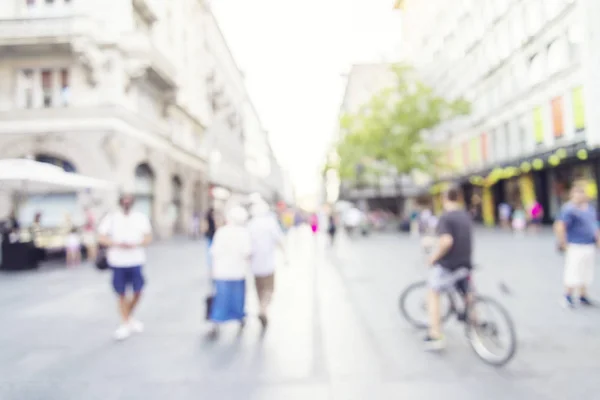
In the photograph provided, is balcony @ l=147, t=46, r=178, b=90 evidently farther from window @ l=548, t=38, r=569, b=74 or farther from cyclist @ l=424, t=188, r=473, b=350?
cyclist @ l=424, t=188, r=473, b=350

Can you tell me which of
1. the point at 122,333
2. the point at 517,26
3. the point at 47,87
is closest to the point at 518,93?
the point at 517,26

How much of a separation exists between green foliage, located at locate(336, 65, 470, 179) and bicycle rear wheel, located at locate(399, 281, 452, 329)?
2431 centimetres

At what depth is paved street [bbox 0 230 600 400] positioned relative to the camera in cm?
395

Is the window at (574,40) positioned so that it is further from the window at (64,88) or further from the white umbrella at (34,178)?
the window at (64,88)

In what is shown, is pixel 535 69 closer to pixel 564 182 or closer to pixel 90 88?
pixel 564 182

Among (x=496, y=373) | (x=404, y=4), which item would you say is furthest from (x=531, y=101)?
(x=404, y=4)

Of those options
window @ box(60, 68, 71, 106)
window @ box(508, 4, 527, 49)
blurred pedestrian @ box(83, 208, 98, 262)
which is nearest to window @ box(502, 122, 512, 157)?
window @ box(508, 4, 527, 49)

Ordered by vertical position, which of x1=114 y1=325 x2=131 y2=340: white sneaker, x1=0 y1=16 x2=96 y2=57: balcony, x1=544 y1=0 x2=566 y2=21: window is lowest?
x1=114 y1=325 x2=131 y2=340: white sneaker

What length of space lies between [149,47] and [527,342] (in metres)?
20.0

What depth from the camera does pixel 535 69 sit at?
84.3ft

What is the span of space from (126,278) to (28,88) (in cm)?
1689

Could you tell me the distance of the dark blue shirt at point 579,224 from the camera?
6.62m

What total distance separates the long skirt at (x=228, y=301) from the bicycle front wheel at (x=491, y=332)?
2603 millimetres

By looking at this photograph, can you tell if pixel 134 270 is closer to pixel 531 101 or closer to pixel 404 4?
pixel 531 101
